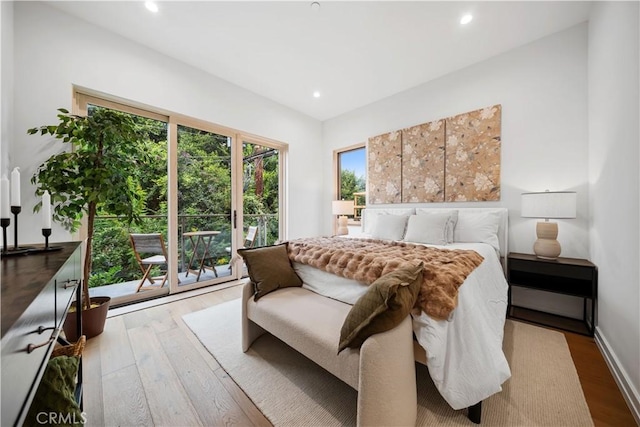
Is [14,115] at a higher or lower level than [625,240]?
higher

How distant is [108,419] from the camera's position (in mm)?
1276

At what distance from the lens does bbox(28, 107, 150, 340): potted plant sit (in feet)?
6.32

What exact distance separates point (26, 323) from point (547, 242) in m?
3.40

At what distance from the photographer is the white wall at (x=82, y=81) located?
2.10m

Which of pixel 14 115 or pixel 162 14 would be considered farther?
pixel 162 14

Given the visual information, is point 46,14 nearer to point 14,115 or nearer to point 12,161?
point 14,115

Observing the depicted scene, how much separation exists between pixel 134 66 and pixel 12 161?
145 cm

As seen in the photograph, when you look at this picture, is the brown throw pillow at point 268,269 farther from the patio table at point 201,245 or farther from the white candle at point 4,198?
the patio table at point 201,245

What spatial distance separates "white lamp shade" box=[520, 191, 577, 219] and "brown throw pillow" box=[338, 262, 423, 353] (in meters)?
1.94

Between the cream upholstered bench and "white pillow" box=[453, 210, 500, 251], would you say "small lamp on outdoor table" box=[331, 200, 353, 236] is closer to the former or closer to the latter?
"white pillow" box=[453, 210, 500, 251]

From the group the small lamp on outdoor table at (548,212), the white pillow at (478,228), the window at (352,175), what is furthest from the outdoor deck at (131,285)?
the small lamp on outdoor table at (548,212)

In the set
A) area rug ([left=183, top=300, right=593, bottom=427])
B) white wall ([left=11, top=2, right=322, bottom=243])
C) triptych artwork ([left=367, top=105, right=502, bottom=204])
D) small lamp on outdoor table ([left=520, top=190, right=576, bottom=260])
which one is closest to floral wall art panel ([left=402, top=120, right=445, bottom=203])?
triptych artwork ([left=367, top=105, right=502, bottom=204])

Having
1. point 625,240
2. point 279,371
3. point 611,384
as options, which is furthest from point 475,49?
point 279,371

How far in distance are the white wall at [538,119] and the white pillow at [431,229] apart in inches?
22.0
